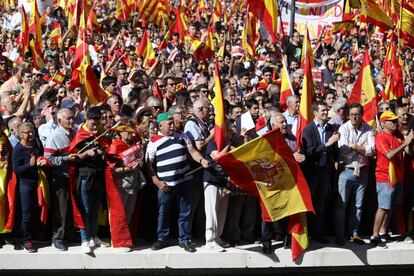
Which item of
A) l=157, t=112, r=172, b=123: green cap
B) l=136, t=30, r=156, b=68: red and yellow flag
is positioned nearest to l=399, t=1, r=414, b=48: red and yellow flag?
l=136, t=30, r=156, b=68: red and yellow flag

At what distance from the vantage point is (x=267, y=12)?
14.7 m

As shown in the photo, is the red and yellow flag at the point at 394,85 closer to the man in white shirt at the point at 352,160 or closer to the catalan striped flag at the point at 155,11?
the man in white shirt at the point at 352,160

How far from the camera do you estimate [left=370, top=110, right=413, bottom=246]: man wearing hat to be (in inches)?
400

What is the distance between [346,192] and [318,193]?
37cm

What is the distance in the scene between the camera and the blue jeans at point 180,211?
9688 millimetres

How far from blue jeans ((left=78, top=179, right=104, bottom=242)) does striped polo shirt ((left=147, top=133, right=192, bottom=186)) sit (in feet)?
2.40

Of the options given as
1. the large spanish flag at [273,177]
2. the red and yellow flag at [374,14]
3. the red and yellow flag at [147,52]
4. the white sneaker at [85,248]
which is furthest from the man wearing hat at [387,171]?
the red and yellow flag at [147,52]

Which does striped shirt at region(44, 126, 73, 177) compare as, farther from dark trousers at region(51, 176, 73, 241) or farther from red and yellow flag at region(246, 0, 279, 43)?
red and yellow flag at region(246, 0, 279, 43)

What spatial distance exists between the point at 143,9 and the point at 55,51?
3.70m

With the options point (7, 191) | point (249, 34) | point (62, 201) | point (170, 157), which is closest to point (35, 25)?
point (249, 34)

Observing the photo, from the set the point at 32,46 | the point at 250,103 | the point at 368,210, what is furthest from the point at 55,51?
the point at 368,210

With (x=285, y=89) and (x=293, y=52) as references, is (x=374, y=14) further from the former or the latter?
(x=285, y=89)

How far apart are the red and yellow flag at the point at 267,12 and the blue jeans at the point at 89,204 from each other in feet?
20.7

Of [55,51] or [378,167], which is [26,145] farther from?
[55,51]
